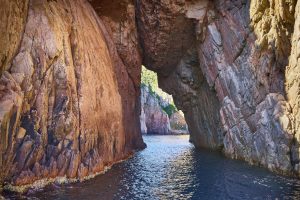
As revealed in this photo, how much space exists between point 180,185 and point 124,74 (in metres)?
21.7

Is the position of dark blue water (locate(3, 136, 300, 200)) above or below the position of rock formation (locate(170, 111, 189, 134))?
below

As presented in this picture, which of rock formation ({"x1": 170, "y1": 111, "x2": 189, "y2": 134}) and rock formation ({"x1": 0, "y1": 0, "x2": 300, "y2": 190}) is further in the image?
rock formation ({"x1": 170, "y1": 111, "x2": 189, "y2": 134})

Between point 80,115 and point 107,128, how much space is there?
5712 mm

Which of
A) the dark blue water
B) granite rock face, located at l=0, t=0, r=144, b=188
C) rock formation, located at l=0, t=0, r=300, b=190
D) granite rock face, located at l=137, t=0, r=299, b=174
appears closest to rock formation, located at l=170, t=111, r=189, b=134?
granite rock face, located at l=137, t=0, r=299, b=174

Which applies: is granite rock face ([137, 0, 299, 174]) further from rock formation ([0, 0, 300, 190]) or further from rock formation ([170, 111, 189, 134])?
rock formation ([170, 111, 189, 134])

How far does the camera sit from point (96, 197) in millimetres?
19125

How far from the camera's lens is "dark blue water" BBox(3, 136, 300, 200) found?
65.1 ft

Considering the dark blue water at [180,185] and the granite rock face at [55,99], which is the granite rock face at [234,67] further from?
the granite rock face at [55,99]

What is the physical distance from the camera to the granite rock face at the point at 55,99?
64.6 ft

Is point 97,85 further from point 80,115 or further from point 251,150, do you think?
point 251,150

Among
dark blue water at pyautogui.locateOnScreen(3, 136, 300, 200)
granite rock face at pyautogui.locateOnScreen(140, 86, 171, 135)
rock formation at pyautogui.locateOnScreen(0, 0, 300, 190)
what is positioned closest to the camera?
dark blue water at pyautogui.locateOnScreen(3, 136, 300, 200)

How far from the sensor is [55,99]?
2309 centimetres

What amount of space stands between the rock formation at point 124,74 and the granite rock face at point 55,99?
2.8 inches

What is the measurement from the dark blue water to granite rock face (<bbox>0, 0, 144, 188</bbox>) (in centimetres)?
184
